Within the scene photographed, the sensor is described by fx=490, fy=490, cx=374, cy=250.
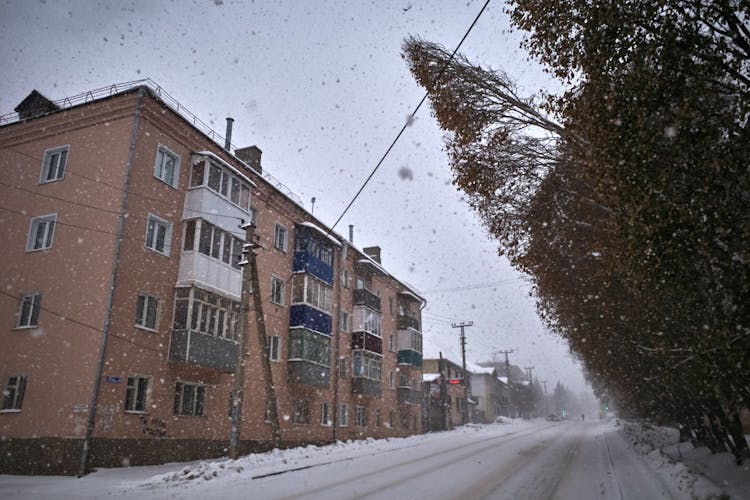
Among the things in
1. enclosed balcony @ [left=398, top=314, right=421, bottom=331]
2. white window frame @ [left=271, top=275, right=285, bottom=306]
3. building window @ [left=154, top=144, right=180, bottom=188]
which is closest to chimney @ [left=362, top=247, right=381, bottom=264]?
enclosed balcony @ [left=398, top=314, right=421, bottom=331]

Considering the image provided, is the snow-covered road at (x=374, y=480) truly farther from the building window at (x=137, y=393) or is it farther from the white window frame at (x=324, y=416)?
the white window frame at (x=324, y=416)

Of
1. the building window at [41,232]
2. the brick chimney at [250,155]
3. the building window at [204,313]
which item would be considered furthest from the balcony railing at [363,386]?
the building window at [41,232]

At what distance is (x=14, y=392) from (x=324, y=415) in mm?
15599

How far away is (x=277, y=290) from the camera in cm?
2469

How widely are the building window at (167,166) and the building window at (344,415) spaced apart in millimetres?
17070

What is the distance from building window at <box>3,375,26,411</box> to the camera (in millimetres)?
15263

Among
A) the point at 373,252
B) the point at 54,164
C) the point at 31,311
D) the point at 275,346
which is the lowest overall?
the point at 275,346

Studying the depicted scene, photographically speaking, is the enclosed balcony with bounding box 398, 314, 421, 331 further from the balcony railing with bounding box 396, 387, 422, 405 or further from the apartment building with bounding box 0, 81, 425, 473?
the apartment building with bounding box 0, 81, 425, 473

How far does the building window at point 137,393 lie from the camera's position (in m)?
15.6

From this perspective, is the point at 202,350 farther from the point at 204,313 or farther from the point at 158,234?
the point at 158,234

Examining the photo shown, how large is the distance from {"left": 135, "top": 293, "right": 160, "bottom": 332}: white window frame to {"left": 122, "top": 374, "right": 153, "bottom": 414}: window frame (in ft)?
5.35

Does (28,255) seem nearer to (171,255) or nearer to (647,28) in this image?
(171,255)

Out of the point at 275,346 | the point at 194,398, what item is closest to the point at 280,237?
the point at 275,346

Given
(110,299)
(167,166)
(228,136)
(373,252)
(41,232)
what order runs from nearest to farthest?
1. (110,299)
2. (41,232)
3. (167,166)
4. (228,136)
5. (373,252)
